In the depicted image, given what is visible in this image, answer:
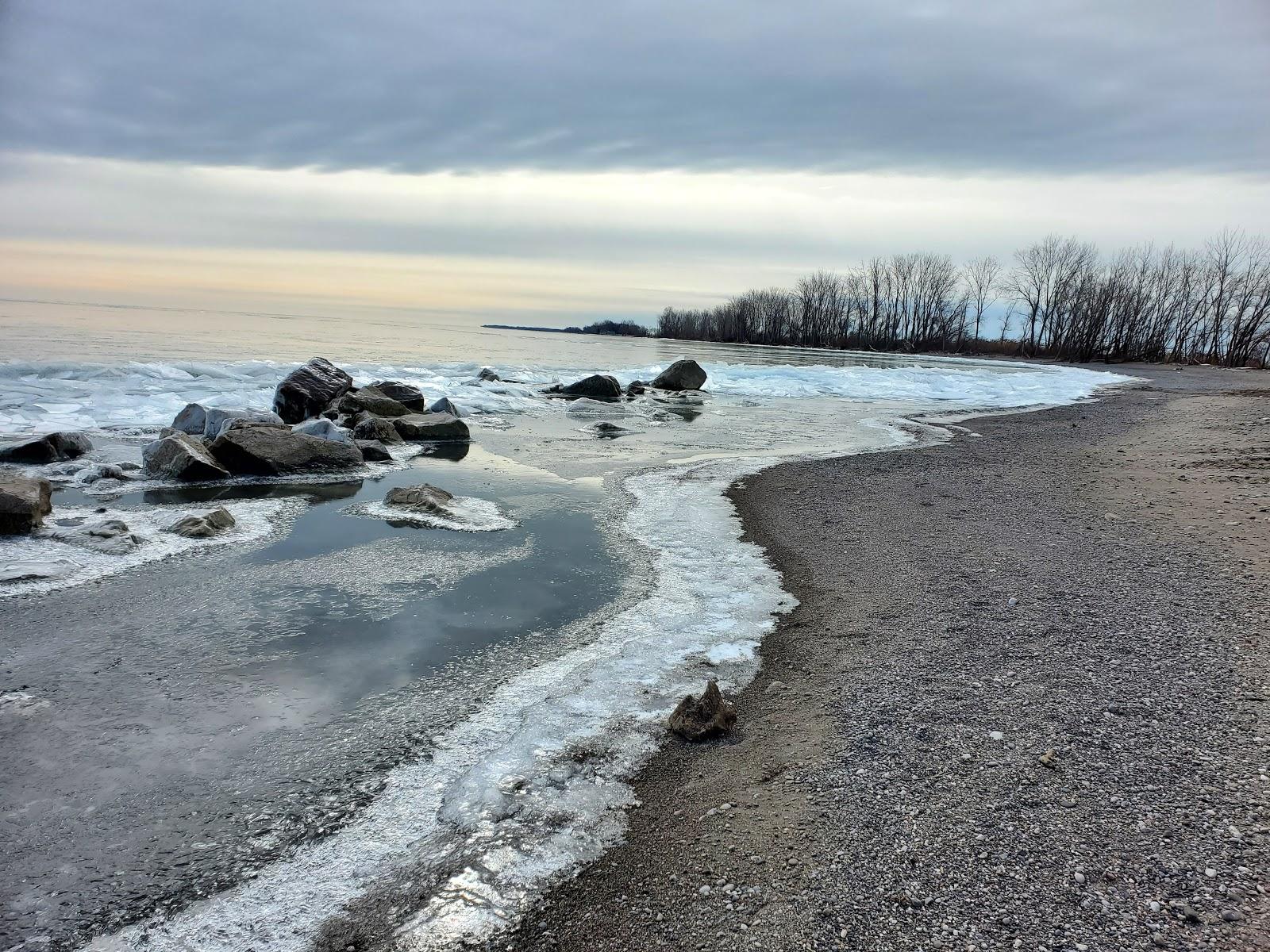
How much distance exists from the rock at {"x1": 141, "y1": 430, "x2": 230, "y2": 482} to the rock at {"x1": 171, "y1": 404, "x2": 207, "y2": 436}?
3.28 m

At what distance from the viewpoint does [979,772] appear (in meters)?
2.99

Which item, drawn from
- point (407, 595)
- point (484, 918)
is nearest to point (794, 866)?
point (484, 918)

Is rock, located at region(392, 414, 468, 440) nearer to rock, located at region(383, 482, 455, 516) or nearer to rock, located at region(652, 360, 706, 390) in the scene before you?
rock, located at region(383, 482, 455, 516)

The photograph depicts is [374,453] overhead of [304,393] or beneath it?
beneath

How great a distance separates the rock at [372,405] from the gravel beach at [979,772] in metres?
11.7

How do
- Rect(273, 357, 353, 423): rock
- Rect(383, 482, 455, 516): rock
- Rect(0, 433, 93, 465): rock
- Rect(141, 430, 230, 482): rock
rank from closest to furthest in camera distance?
Rect(383, 482, 455, 516): rock
Rect(141, 430, 230, 482): rock
Rect(0, 433, 93, 465): rock
Rect(273, 357, 353, 423): rock

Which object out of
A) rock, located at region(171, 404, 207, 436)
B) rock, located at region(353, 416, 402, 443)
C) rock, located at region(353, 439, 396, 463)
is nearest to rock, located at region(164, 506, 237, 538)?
rock, located at region(353, 439, 396, 463)

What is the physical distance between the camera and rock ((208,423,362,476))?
31.8 ft

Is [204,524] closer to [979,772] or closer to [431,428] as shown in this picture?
[979,772]

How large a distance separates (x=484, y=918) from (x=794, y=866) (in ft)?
3.70

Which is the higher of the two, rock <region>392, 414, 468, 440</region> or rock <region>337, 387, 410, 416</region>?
rock <region>337, 387, 410, 416</region>

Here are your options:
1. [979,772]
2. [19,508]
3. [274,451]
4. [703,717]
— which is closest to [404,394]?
[274,451]

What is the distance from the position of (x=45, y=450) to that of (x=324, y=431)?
361 centimetres

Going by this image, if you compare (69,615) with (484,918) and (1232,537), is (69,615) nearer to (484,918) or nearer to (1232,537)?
(484,918)
